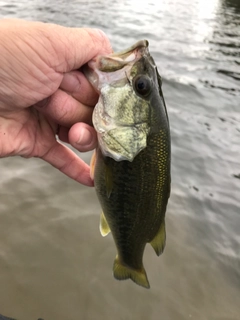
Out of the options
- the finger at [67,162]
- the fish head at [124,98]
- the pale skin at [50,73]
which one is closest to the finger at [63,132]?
the finger at [67,162]

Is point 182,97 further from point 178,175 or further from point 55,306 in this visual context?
point 55,306

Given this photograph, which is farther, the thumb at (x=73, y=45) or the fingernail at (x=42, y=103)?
the fingernail at (x=42, y=103)

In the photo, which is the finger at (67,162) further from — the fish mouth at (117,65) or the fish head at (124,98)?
the fish mouth at (117,65)

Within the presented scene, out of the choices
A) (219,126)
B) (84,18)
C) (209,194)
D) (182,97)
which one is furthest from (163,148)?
(84,18)

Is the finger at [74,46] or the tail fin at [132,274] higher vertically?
the finger at [74,46]

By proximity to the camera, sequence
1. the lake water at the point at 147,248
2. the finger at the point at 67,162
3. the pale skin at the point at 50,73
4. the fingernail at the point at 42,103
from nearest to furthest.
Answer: the pale skin at the point at 50,73, the fingernail at the point at 42,103, the finger at the point at 67,162, the lake water at the point at 147,248

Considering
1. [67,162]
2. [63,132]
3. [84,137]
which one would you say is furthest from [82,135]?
[67,162]

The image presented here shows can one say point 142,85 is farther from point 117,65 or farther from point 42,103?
point 42,103
